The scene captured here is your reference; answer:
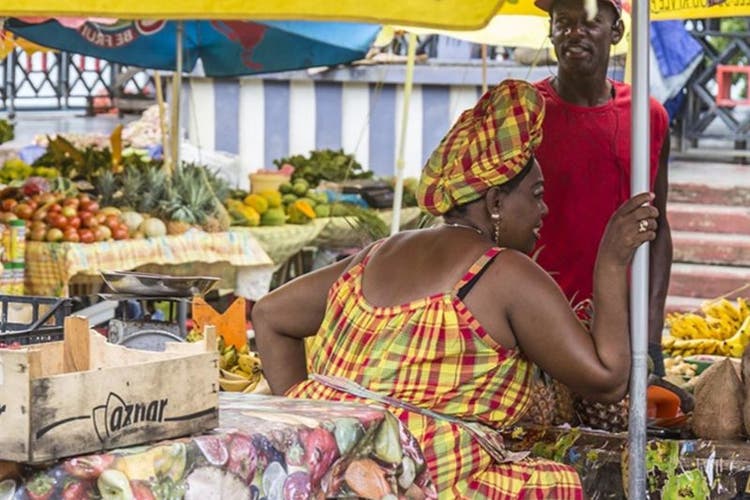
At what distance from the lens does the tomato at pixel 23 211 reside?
9102 mm

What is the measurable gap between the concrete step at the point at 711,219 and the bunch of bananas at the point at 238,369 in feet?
20.8

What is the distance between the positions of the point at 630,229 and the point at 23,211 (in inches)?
253

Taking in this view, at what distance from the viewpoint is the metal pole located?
3350mm

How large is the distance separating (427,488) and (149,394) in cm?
78

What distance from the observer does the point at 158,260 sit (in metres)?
9.20

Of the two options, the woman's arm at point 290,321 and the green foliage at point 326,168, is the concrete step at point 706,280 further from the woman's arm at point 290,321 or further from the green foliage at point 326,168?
the woman's arm at point 290,321

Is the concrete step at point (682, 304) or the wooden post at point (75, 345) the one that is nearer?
the wooden post at point (75, 345)

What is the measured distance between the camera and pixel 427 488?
306 cm

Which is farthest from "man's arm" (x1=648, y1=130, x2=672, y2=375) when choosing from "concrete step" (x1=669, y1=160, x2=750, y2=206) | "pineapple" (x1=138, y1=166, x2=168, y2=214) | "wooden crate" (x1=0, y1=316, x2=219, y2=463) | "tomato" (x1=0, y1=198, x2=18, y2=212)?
"concrete step" (x1=669, y1=160, x2=750, y2=206)

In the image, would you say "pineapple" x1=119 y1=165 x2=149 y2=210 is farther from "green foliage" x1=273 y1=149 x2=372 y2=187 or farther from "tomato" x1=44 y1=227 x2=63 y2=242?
"green foliage" x1=273 y1=149 x2=372 y2=187

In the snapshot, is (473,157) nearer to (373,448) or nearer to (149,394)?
(373,448)

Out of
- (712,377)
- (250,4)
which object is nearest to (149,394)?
(250,4)

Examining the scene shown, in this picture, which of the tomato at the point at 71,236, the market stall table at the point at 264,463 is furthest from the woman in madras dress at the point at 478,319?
the tomato at the point at 71,236

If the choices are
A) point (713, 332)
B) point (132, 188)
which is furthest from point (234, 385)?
point (132, 188)
